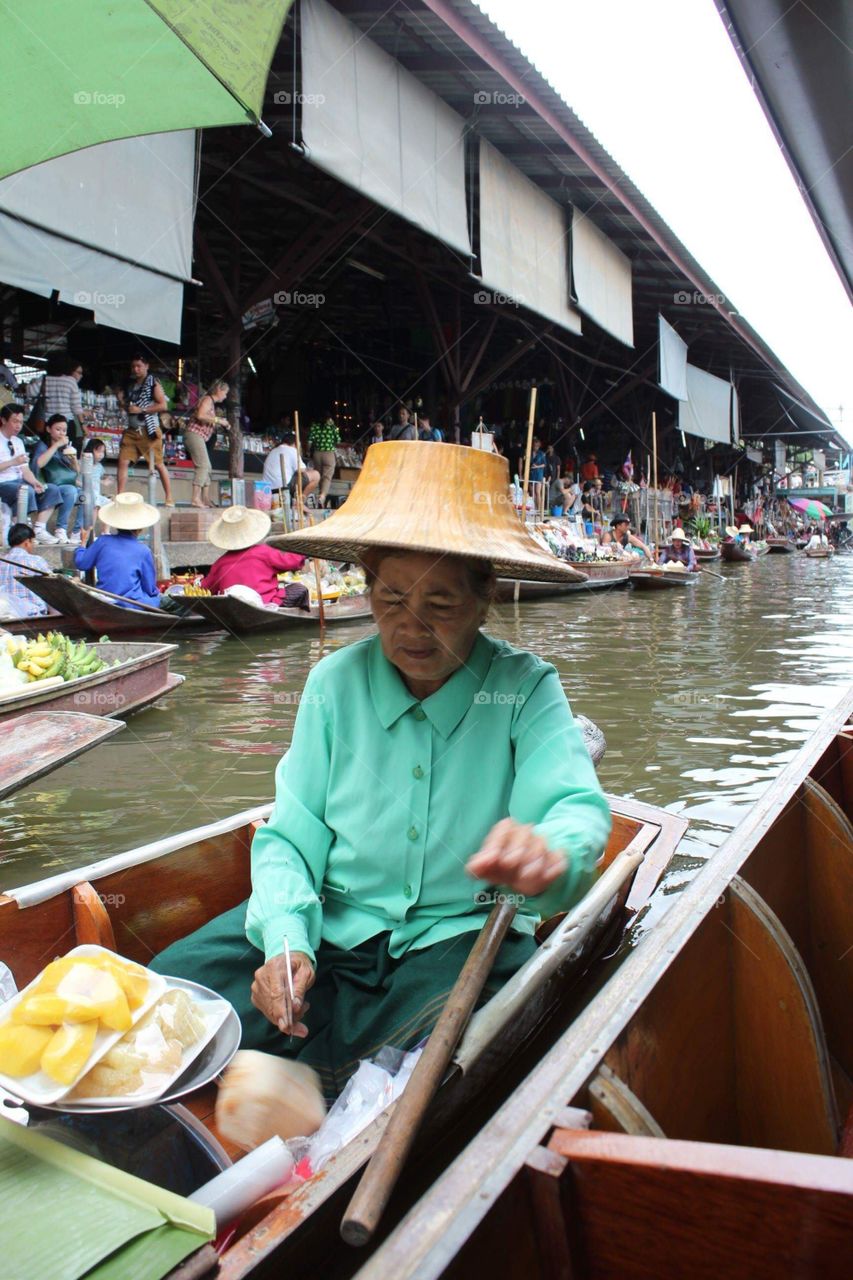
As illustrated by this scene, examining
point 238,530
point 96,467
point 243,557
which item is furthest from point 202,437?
point 243,557

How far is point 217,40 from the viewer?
4.53 metres

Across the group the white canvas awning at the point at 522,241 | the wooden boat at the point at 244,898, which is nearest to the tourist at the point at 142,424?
the white canvas awning at the point at 522,241

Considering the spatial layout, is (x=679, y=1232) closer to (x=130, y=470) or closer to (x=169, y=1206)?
(x=169, y=1206)

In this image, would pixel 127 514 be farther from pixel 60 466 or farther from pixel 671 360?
pixel 671 360

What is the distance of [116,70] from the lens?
407 cm

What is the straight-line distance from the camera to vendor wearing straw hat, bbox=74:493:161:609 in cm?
758

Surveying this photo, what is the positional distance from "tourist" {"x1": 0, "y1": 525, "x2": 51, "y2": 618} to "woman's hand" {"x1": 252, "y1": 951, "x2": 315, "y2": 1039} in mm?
6469

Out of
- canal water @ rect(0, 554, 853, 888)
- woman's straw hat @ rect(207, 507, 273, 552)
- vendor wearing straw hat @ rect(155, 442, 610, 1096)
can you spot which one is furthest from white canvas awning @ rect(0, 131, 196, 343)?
vendor wearing straw hat @ rect(155, 442, 610, 1096)

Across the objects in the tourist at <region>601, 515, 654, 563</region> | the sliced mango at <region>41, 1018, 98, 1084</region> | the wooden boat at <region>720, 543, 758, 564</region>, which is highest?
the tourist at <region>601, 515, 654, 563</region>

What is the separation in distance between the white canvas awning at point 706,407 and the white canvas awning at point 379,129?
10763 millimetres

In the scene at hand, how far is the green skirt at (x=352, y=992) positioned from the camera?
1607 mm

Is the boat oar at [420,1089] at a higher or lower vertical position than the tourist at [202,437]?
lower

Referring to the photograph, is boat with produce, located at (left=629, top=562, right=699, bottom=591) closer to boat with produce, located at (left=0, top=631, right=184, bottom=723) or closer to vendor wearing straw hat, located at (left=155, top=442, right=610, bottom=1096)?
boat with produce, located at (left=0, top=631, right=184, bottom=723)

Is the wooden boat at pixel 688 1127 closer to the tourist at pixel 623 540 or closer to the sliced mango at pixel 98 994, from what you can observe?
the sliced mango at pixel 98 994
